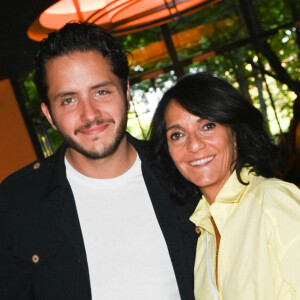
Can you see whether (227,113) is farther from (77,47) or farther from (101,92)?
(77,47)

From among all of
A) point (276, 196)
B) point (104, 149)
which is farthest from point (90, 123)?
point (276, 196)

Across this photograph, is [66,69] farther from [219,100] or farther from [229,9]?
[229,9]

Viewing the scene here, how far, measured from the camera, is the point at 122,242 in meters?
2.00

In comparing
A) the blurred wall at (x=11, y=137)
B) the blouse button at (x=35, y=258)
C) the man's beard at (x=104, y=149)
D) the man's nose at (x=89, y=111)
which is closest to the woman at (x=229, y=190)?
the man's beard at (x=104, y=149)

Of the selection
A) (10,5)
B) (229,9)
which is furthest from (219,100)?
(229,9)

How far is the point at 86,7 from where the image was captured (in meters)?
3.86

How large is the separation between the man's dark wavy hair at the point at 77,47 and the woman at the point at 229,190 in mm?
325

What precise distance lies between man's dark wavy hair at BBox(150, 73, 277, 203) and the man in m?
0.25

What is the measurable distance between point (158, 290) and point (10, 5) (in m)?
1.94

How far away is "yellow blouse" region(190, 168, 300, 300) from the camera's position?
60.1 inches

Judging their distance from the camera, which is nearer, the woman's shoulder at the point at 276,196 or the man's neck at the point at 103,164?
the woman's shoulder at the point at 276,196

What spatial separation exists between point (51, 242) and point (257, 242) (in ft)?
3.44

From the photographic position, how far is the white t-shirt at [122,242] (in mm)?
1939

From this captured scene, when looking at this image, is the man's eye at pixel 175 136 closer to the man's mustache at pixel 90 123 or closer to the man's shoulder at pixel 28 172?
the man's mustache at pixel 90 123
